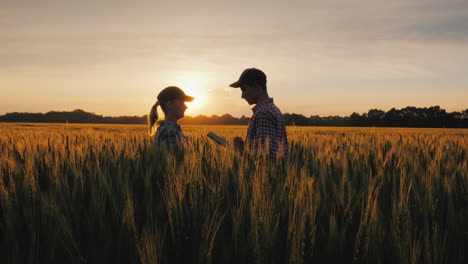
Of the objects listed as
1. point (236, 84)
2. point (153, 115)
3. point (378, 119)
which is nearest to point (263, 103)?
point (236, 84)

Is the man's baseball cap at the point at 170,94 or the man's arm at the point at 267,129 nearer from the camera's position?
the man's arm at the point at 267,129

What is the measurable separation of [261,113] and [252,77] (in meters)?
0.45

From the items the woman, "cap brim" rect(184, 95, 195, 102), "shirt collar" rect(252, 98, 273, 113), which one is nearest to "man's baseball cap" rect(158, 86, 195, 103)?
the woman

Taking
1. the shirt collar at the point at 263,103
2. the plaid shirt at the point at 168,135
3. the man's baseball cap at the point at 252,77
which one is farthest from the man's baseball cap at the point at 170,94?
the shirt collar at the point at 263,103

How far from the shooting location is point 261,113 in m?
3.48

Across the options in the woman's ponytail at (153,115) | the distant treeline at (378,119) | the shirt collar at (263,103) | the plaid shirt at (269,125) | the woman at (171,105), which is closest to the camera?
the plaid shirt at (269,125)

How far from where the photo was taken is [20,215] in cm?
131

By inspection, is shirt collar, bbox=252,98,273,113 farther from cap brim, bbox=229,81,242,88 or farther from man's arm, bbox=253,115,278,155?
cap brim, bbox=229,81,242,88

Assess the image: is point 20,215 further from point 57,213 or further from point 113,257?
point 113,257

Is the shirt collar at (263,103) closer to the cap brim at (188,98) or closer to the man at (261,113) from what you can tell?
the man at (261,113)

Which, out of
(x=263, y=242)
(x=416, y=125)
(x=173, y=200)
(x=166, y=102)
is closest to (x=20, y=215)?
(x=173, y=200)

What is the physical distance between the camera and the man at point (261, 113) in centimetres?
347

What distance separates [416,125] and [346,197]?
53.5 metres

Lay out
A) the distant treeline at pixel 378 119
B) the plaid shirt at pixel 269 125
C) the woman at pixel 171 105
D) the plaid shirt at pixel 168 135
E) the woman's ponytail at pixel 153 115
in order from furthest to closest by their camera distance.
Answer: the distant treeline at pixel 378 119, the woman's ponytail at pixel 153 115, the woman at pixel 171 105, the plaid shirt at pixel 168 135, the plaid shirt at pixel 269 125
